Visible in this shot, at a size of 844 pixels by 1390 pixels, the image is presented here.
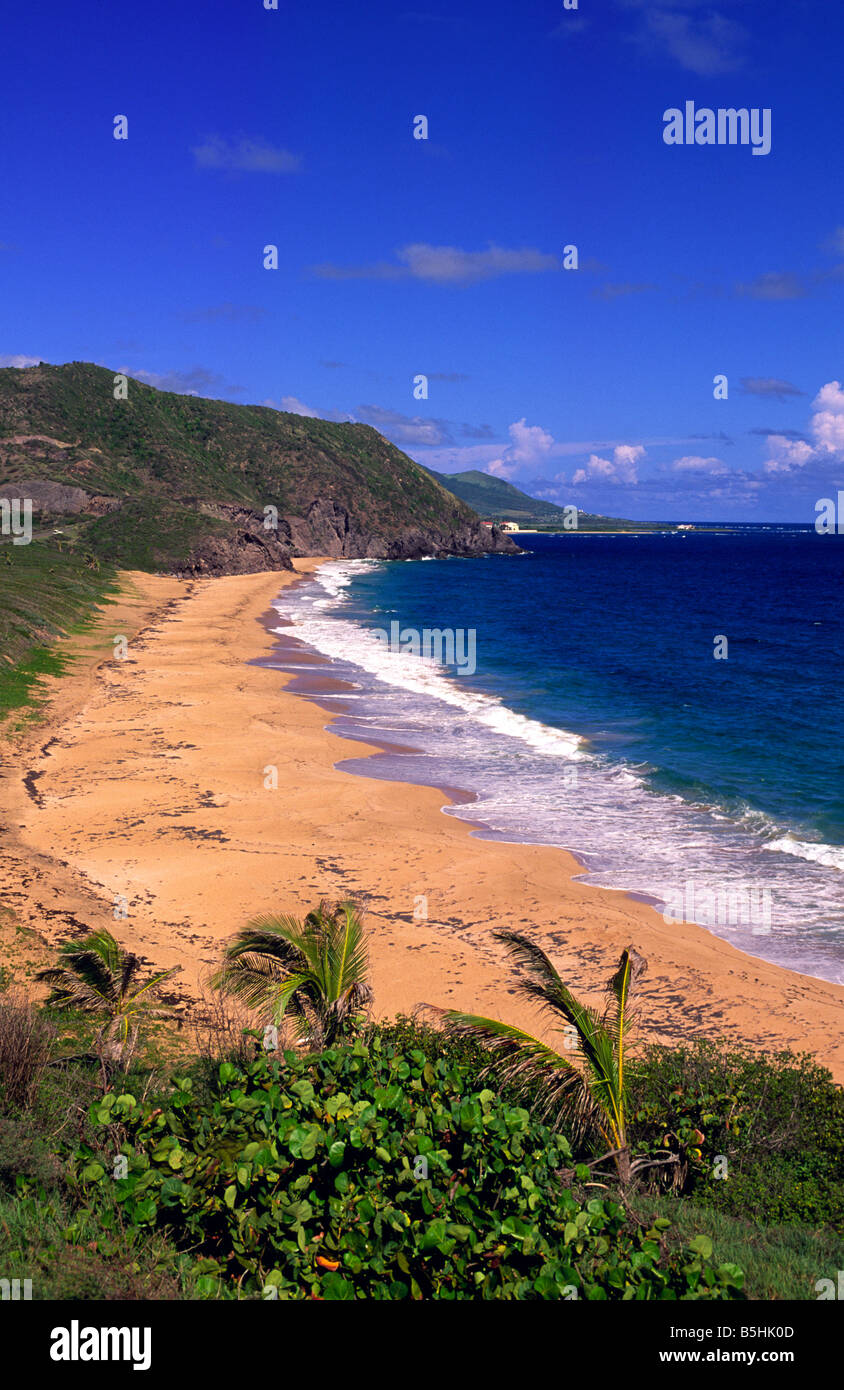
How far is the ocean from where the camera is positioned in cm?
1662

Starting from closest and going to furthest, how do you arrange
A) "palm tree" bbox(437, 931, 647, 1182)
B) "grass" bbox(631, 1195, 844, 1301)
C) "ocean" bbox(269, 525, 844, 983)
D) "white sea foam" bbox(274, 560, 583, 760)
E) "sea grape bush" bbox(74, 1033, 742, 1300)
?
"sea grape bush" bbox(74, 1033, 742, 1300), "grass" bbox(631, 1195, 844, 1301), "palm tree" bbox(437, 931, 647, 1182), "ocean" bbox(269, 525, 844, 983), "white sea foam" bbox(274, 560, 583, 760)

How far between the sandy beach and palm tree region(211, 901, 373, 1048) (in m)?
2.58

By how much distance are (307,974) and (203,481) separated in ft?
368

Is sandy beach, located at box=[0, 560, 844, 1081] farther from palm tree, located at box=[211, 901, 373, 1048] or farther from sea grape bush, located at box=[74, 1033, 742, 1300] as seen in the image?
sea grape bush, located at box=[74, 1033, 742, 1300]

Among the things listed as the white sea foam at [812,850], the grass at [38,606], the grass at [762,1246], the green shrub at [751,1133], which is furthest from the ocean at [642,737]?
the grass at [38,606]

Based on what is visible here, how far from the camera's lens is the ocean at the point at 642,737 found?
Answer: 1662 centimetres

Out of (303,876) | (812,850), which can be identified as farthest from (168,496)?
(812,850)

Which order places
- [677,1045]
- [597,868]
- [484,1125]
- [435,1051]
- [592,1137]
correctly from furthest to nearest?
[597,868], [677,1045], [435,1051], [592,1137], [484,1125]

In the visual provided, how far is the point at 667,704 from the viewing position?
3297 cm

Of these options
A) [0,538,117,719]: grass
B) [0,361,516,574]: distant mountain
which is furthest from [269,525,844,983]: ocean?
[0,361,516,574]: distant mountain

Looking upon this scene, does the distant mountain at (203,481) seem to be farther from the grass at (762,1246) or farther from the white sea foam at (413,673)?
the grass at (762,1246)

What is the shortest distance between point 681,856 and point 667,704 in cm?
1590
